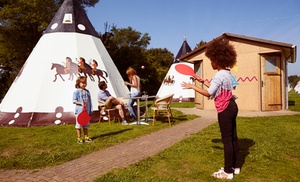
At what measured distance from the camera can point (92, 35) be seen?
1116 centimetres

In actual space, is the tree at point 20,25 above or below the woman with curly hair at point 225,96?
above

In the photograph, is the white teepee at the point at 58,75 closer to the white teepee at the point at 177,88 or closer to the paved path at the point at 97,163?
the paved path at the point at 97,163

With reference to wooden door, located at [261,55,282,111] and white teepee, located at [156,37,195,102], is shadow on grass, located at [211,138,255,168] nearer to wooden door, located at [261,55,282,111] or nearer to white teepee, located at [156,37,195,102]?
wooden door, located at [261,55,282,111]

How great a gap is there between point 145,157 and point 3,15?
65.2 feet

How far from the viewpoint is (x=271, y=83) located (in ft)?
39.3

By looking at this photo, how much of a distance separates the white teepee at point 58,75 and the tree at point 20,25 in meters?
9.91

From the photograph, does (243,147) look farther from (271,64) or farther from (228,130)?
(271,64)

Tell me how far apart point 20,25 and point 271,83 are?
812 inches

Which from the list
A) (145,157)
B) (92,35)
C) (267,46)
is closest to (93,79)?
(92,35)

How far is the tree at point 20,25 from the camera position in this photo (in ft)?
61.8

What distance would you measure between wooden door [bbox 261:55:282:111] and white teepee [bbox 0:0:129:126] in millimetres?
7252

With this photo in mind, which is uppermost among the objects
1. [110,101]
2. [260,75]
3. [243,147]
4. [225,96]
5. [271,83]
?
[260,75]

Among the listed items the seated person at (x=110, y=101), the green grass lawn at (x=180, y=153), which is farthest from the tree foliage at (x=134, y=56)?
the green grass lawn at (x=180, y=153)

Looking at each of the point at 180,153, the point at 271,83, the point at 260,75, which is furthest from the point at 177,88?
the point at 180,153
